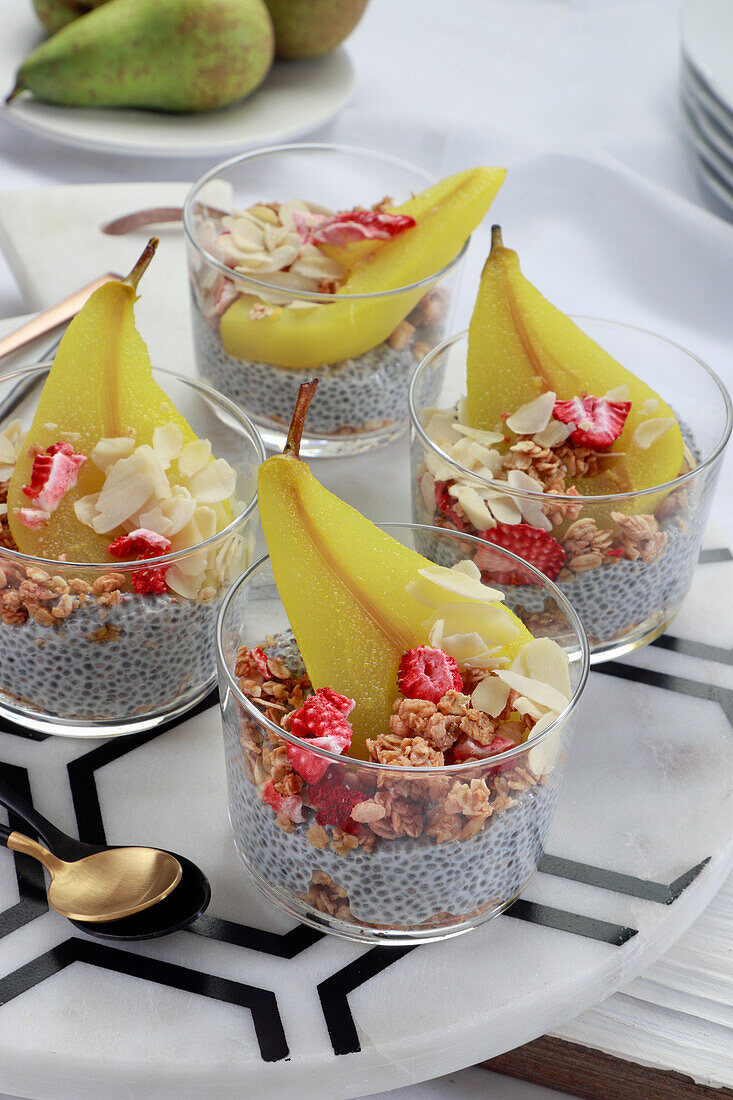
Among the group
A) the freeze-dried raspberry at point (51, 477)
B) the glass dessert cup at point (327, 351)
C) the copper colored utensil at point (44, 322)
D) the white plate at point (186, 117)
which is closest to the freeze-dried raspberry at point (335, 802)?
the freeze-dried raspberry at point (51, 477)

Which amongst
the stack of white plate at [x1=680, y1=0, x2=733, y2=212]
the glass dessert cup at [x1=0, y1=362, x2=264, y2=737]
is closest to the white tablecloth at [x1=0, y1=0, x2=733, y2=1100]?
the stack of white plate at [x1=680, y1=0, x2=733, y2=212]

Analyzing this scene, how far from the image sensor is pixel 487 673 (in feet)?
1.64

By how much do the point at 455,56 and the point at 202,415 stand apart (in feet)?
3.20

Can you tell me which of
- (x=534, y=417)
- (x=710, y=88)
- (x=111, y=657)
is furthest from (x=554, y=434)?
(x=710, y=88)

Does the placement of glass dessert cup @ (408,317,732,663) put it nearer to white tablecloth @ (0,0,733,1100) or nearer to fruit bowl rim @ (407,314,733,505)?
fruit bowl rim @ (407,314,733,505)

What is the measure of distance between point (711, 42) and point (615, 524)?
792mm

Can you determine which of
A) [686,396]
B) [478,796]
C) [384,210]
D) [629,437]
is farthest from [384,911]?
[384,210]

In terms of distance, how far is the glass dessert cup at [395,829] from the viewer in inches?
17.7

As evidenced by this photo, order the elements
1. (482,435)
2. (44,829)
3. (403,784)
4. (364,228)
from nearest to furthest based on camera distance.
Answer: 1. (403,784)
2. (44,829)
3. (482,435)
4. (364,228)

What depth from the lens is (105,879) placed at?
526 mm

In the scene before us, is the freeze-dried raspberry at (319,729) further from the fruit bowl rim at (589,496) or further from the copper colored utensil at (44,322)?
the copper colored utensil at (44,322)

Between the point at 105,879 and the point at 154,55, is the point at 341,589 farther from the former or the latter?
the point at 154,55

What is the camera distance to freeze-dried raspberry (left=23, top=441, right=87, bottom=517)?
0.57 metres

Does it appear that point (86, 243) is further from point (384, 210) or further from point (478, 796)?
point (478, 796)
